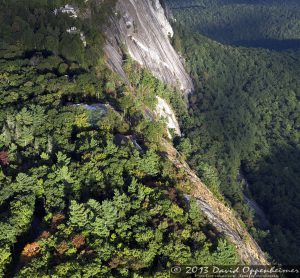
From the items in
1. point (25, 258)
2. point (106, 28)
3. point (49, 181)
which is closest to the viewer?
point (25, 258)

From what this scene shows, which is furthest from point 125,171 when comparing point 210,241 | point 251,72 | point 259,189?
point 251,72

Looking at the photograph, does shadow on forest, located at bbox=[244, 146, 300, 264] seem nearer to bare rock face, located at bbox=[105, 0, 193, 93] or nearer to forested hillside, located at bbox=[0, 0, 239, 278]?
bare rock face, located at bbox=[105, 0, 193, 93]

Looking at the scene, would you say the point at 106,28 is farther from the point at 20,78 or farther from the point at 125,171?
the point at 125,171

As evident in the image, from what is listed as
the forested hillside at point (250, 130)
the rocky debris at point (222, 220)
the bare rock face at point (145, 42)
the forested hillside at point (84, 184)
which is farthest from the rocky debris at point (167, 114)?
the rocky debris at point (222, 220)

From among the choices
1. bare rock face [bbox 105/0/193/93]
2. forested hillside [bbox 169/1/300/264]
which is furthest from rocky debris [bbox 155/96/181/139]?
bare rock face [bbox 105/0/193/93]

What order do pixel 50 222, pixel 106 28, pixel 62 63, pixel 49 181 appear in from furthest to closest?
1. pixel 106 28
2. pixel 62 63
3. pixel 49 181
4. pixel 50 222

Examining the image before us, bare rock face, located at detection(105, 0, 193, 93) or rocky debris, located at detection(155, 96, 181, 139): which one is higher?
bare rock face, located at detection(105, 0, 193, 93)

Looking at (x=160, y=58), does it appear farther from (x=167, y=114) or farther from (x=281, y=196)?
(x=281, y=196)
